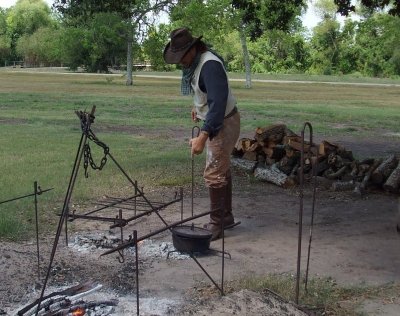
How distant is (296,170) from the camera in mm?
8875

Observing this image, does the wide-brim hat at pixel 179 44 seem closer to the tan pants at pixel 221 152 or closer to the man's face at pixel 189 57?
the man's face at pixel 189 57

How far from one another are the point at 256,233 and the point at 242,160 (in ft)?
10.9

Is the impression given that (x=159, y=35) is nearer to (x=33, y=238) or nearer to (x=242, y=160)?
(x=242, y=160)

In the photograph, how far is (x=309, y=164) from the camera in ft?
28.9

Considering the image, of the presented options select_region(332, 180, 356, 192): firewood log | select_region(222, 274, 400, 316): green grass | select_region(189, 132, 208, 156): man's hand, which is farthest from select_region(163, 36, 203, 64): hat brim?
select_region(332, 180, 356, 192): firewood log

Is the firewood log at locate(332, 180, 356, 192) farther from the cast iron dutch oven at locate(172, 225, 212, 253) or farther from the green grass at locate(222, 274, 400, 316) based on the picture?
the green grass at locate(222, 274, 400, 316)

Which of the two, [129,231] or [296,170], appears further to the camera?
[296,170]

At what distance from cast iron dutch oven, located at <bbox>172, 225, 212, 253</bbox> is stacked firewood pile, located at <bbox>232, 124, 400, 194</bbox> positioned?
10.5ft

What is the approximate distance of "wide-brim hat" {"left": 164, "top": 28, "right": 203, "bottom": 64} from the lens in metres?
5.68

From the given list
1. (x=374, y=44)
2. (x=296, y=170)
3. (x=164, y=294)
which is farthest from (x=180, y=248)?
(x=374, y=44)

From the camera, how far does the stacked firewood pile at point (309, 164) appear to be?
8.55 meters

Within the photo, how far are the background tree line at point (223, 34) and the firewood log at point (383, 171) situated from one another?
9.09 feet

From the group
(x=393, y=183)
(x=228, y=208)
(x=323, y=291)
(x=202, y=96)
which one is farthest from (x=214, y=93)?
(x=393, y=183)

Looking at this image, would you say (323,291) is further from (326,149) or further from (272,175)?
(326,149)
